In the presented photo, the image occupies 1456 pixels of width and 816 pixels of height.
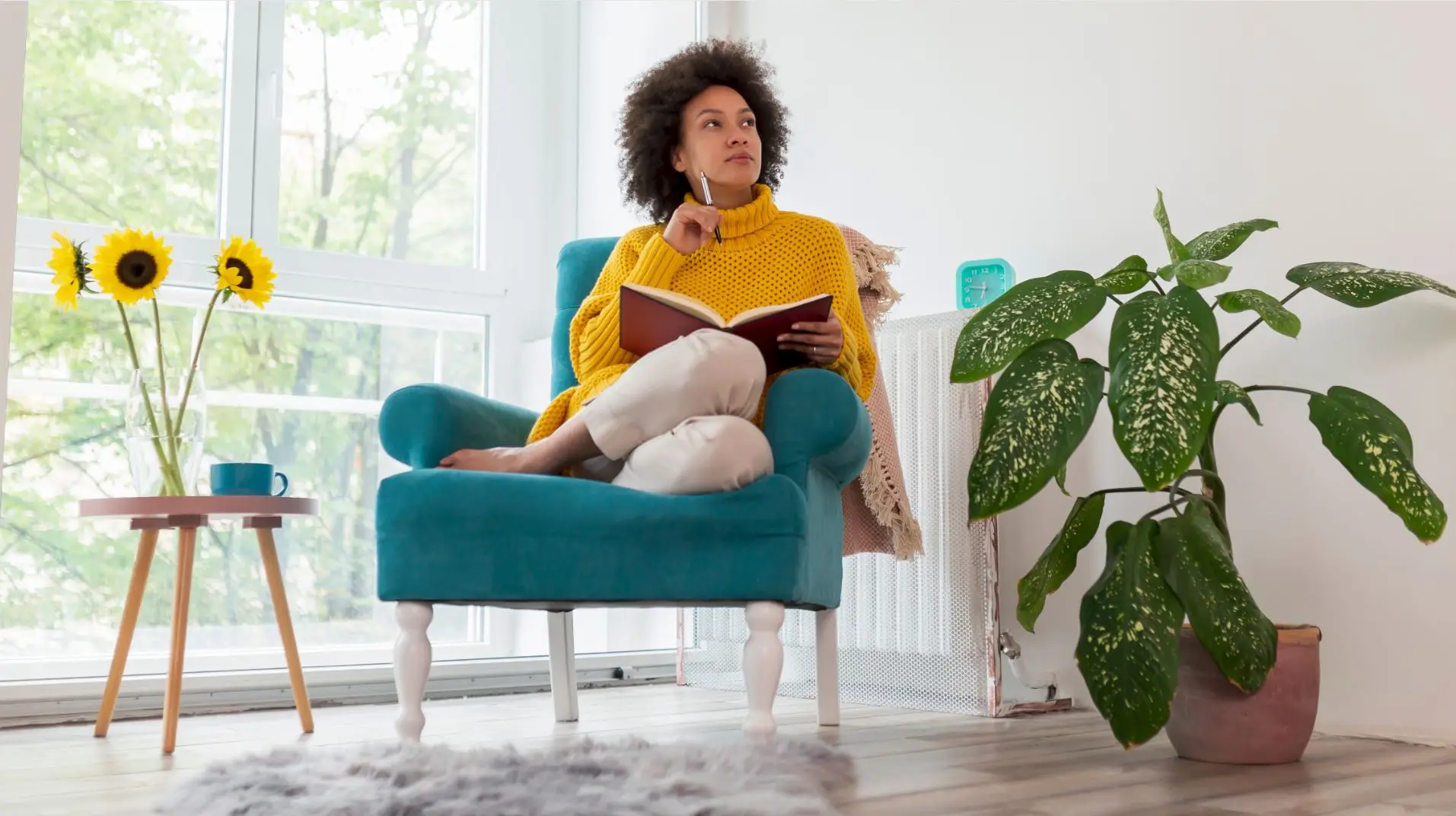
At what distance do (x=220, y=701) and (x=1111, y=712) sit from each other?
181cm

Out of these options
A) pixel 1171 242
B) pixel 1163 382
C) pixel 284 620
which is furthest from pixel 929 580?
pixel 284 620

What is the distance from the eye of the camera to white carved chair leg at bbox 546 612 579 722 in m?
2.30

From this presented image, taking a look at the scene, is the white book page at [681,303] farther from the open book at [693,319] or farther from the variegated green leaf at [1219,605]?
the variegated green leaf at [1219,605]

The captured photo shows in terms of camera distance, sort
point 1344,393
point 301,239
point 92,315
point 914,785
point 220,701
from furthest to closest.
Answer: point 301,239, point 92,315, point 220,701, point 1344,393, point 914,785

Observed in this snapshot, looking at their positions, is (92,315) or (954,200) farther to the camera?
(92,315)

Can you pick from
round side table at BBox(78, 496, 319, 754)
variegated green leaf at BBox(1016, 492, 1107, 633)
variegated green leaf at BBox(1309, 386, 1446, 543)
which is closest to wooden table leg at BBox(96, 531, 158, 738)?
round side table at BBox(78, 496, 319, 754)

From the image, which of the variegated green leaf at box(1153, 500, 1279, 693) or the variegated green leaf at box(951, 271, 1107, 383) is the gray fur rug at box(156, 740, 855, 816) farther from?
the variegated green leaf at box(951, 271, 1107, 383)

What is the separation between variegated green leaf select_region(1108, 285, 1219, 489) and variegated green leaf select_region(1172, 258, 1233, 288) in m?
0.05

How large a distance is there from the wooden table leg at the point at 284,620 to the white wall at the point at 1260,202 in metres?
1.40

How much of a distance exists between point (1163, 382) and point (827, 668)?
91cm

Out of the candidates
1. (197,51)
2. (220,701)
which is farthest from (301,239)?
(220,701)

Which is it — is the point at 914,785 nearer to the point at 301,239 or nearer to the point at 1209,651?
the point at 1209,651

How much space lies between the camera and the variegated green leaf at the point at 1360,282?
1.77 m

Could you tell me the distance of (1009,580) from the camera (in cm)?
259
